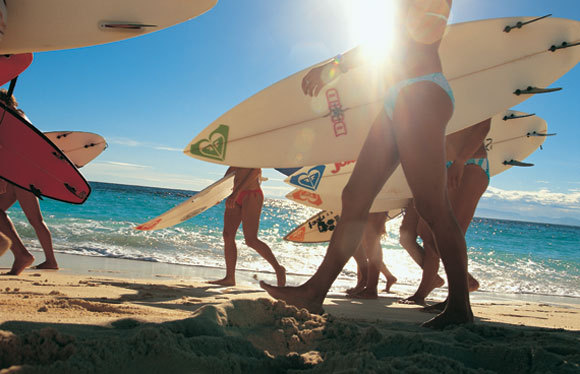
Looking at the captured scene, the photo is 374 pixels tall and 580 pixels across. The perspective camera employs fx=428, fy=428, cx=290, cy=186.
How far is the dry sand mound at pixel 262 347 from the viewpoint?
1037 mm

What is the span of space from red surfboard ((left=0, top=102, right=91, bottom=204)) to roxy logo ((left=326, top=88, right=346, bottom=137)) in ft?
7.53

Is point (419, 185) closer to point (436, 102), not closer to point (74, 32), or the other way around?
point (436, 102)

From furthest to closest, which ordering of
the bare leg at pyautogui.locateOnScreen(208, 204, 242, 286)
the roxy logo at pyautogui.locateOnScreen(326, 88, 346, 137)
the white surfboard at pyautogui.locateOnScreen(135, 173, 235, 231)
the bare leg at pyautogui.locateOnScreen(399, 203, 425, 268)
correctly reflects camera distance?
the white surfboard at pyautogui.locateOnScreen(135, 173, 235, 231) → the bare leg at pyautogui.locateOnScreen(208, 204, 242, 286) → the bare leg at pyautogui.locateOnScreen(399, 203, 425, 268) → the roxy logo at pyautogui.locateOnScreen(326, 88, 346, 137)

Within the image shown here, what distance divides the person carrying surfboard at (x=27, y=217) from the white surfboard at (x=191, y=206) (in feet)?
3.21

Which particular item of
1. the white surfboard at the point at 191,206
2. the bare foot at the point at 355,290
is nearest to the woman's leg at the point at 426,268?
the bare foot at the point at 355,290

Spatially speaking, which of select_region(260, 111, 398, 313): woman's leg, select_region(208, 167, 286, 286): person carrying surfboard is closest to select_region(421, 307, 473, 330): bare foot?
select_region(260, 111, 398, 313): woman's leg

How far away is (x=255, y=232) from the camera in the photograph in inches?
193

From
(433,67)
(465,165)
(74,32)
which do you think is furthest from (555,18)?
(74,32)

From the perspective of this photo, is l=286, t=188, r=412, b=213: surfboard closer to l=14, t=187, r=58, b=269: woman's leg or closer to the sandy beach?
the sandy beach

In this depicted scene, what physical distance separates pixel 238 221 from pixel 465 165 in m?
2.68

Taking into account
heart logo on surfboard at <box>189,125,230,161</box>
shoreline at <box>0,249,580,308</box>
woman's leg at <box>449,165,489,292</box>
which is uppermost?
heart logo on surfboard at <box>189,125,230,161</box>

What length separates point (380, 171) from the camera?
205 cm

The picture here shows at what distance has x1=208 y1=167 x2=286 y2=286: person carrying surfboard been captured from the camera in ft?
15.9

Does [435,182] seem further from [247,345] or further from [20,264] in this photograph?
[20,264]
